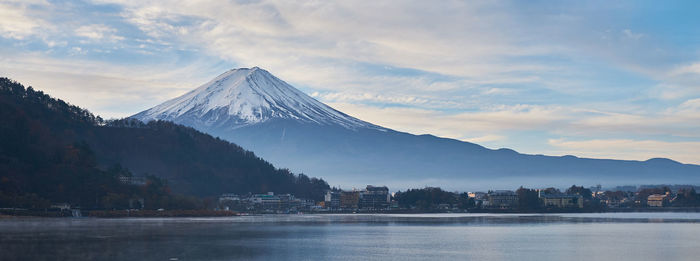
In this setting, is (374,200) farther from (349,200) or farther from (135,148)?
(135,148)

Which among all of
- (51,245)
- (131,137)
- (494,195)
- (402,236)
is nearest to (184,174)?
(131,137)

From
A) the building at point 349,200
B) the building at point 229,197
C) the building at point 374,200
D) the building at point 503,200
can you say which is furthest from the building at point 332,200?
the building at point 503,200

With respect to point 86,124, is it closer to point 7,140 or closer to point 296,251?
point 7,140

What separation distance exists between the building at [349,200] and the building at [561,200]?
39.5 meters

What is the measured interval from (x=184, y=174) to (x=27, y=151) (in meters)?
51.4

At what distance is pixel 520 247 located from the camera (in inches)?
2243

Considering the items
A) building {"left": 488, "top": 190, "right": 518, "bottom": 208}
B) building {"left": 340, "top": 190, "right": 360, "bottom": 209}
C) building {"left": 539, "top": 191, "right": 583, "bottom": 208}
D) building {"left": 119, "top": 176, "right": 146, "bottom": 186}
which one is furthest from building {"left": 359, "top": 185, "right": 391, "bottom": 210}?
building {"left": 119, "top": 176, "right": 146, "bottom": 186}

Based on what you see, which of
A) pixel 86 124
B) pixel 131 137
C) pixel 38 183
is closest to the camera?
pixel 38 183

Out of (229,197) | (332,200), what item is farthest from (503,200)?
(229,197)

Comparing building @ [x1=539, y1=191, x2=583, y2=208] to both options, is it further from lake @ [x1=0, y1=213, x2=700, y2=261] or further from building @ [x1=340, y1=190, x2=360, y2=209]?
lake @ [x1=0, y1=213, x2=700, y2=261]

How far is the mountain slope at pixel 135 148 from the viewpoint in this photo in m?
114

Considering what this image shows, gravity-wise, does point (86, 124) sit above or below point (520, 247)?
above

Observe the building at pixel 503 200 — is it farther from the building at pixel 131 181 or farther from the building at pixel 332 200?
the building at pixel 131 181

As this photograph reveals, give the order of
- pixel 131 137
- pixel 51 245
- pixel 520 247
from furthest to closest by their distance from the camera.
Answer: pixel 131 137, pixel 520 247, pixel 51 245
